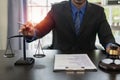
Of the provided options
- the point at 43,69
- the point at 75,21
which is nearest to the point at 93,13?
the point at 75,21

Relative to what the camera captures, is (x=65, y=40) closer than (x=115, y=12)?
Yes

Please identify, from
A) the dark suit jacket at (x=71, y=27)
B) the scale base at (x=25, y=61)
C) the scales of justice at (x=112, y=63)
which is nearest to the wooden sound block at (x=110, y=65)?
the scales of justice at (x=112, y=63)

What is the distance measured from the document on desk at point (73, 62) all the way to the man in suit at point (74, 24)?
0.59 m

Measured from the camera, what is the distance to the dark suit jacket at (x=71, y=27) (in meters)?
2.16

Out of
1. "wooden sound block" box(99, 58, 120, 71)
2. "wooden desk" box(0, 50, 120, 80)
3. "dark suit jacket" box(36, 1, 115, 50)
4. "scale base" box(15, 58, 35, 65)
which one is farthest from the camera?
"dark suit jacket" box(36, 1, 115, 50)

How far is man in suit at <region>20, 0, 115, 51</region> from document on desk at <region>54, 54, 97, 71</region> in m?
0.59

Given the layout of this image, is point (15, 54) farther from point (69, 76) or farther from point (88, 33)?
point (88, 33)

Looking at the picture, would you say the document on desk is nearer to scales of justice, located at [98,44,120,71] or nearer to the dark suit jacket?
scales of justice, located at [98,44,120,71]

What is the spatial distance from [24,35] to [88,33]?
895 mm

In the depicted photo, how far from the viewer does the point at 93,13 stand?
2217mm

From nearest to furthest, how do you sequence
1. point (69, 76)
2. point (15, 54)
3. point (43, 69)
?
point (69, 76) < point (43, 69) < point (15, 54)

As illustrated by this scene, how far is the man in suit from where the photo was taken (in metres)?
2.16

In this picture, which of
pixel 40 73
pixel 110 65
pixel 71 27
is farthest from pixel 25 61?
pixel 71 27

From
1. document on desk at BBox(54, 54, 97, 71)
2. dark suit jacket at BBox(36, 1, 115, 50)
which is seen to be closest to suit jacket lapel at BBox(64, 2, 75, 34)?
dark suit jacket at BBox(36, 1, 115, 50)
